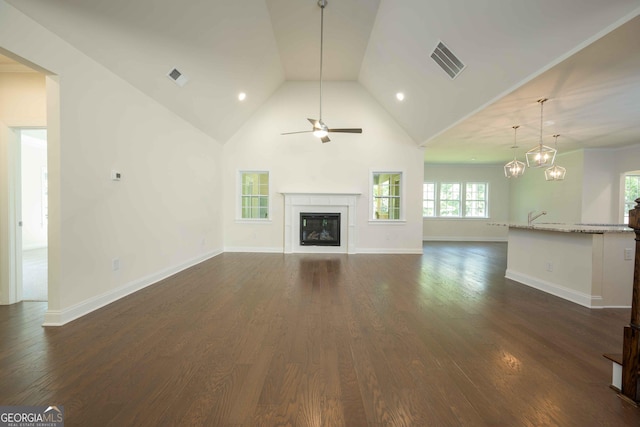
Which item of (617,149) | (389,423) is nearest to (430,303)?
(389,423)

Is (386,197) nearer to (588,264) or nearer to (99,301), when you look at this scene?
(588,264)

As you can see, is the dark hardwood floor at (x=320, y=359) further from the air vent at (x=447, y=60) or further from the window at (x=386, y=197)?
the window at (x=386, y=197)

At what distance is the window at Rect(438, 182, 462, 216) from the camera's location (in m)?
9.24

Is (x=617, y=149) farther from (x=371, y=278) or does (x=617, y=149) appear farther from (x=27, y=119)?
(x=27, y=119)

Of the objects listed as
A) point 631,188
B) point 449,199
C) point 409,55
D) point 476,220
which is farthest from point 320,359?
point 631,188

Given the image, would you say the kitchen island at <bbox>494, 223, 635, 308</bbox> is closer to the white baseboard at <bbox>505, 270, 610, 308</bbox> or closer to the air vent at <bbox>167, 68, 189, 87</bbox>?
the white baseboard at <bbox>505, 270, 610, 308</bbox>

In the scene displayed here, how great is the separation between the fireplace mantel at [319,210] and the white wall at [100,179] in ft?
8.28

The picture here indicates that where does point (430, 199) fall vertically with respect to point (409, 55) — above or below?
below

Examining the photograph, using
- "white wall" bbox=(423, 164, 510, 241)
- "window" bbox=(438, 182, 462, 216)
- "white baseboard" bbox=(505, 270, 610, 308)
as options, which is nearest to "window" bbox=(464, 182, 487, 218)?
"white wall" bbox=(423, 164, 510, 241)

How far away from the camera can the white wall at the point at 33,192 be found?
699 centimetres

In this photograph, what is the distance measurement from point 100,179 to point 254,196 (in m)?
3.88

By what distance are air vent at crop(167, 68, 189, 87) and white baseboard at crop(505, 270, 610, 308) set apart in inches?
236

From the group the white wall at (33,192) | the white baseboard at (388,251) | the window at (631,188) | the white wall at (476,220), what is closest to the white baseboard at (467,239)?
the white wall at (476,220)

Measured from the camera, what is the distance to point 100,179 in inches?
117
